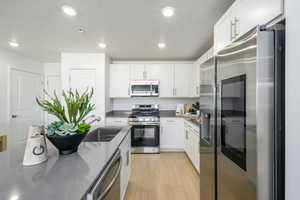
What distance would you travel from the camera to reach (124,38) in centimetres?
255

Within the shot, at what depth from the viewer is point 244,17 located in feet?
3.89

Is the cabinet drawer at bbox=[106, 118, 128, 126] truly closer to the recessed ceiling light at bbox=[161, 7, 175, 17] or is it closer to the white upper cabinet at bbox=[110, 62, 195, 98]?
the white upper cabinet at bbox=[110, 62, 195, 98]

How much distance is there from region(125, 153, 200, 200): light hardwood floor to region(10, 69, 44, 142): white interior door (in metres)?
2.96

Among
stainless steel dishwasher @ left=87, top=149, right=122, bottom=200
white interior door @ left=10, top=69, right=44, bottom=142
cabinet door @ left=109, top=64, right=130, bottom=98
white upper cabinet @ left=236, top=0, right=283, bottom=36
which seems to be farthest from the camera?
cabinet door @ left=109, top=64, right=130, bottom=98

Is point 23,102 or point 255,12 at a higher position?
point 255,12

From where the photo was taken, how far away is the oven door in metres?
3.38

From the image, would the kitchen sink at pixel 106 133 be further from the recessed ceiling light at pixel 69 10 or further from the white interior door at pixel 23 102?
the white interior door at pixel 23 102

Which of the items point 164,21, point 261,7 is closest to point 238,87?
point 261,7

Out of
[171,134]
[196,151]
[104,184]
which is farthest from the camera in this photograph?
[171,134]

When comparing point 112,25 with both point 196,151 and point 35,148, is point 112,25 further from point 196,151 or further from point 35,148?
point 196,151

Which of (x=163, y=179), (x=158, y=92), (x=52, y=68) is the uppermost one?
(x=52, y=68)

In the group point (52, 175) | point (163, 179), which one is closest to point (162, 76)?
point (163, 179)

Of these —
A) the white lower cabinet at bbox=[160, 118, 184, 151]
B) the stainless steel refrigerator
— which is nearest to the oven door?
the white lower cabinet at bbox=[160, 118, 184, 151]

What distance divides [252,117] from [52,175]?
115cm
